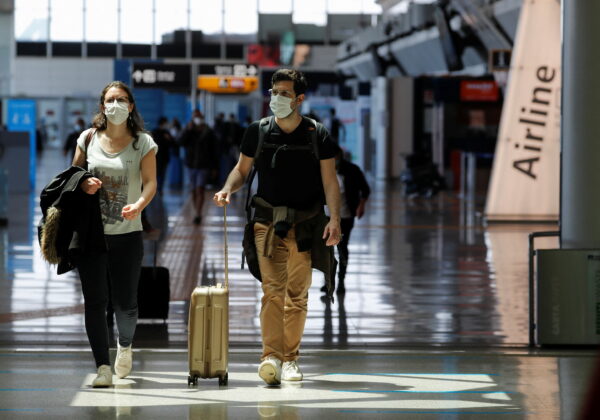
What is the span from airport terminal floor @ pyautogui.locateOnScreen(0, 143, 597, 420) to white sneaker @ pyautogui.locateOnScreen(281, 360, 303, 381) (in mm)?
49

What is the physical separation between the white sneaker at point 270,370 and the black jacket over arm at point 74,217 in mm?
A: 1131

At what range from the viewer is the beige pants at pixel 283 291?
23.1 ft

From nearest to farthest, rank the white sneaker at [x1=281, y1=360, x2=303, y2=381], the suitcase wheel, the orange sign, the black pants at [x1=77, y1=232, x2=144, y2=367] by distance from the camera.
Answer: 1. the black pants at [x1=77, y1=232, x2=144, y2=367]
2. the suitcase wheel
3. the white sneaker at [x1=281, y1=360, x2=303, y2=381]
4. the orange sign

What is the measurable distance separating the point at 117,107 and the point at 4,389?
1.71m

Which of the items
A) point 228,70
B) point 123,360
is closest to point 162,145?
point 228,70

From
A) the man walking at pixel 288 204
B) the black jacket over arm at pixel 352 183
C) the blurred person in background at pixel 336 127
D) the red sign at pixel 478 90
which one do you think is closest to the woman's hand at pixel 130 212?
the man walking at pixel 288 204

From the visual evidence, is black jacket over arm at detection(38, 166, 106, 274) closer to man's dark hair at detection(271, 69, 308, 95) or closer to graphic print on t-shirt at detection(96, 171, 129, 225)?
graphic print on t-shirt at detection(96, 171, 129, 225)

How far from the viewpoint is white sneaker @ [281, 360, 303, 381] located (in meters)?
7.23

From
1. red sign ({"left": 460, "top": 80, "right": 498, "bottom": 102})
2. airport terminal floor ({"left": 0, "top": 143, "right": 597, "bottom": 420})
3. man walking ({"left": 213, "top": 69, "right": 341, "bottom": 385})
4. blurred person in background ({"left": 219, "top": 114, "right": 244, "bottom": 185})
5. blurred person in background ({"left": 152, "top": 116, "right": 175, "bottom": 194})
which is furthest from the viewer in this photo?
blurred person in background ({"left": 219, "top": 114, "right": 244, "bottom": 185})

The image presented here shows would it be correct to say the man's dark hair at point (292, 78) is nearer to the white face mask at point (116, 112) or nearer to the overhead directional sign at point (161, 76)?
the white face mask at point (116, 112)

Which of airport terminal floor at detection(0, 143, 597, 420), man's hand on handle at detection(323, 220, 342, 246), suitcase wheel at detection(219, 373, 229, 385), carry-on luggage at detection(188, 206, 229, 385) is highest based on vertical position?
man's hand on handle at detection(323, 220, 342, 246)

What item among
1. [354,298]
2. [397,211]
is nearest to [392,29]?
[397,211]

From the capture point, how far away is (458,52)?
34.6m

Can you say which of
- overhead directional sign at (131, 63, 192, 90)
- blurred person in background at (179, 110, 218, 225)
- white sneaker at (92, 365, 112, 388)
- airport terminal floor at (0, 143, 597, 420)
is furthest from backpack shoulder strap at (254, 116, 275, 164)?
overhead directional sign at (131, 63, 192, 90)
